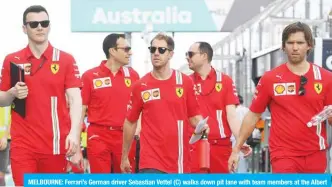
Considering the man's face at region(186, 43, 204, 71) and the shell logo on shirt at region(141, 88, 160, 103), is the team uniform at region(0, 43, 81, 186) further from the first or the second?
the man's face at region(186, 43, 204, 71)

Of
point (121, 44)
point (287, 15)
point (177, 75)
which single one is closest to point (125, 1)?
point (287, 15)

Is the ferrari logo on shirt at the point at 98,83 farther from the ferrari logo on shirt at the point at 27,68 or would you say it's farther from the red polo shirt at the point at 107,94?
the ferrari logo on shirt at the point at 27,68

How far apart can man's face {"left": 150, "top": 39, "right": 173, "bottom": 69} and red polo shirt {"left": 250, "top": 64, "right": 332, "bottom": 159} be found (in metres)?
1.33

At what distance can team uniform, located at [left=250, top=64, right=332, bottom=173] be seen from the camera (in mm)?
9914

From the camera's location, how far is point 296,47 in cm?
988

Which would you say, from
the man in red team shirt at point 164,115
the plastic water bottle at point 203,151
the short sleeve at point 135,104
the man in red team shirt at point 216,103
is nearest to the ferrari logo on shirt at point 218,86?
the man in red team shirt at point 216,103

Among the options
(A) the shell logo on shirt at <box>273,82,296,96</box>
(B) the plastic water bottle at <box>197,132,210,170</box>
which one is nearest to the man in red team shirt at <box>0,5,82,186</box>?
(B) the plastic water bottle at <box>197,132,210,170</box>

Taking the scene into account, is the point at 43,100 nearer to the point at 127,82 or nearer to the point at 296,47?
the point at 296,47

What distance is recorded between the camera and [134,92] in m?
11.0

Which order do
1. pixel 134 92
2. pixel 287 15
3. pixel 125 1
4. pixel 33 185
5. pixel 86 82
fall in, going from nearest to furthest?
pixel 33 185 < pixel 134 92 < pixel 86 82 < pixel 287 15 < pixel 125 1

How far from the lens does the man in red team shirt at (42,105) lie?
10281 mm

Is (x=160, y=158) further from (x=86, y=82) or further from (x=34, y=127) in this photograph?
(x=86, y=82)

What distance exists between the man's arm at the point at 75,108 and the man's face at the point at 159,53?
3.29ft

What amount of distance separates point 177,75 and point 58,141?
1.37 m
